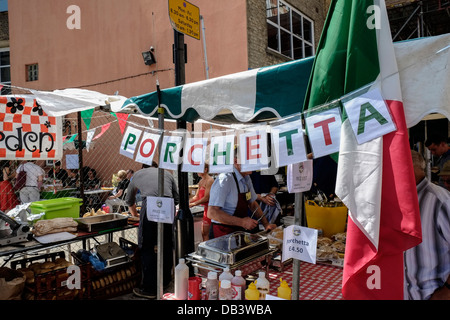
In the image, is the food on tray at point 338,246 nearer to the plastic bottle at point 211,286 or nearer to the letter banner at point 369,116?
the plastic bottle at point 211,286

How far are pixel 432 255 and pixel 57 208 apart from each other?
4.43 metres

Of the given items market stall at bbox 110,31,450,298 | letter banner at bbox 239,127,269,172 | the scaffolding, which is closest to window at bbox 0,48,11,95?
market stall at bbox 110,31,450,298

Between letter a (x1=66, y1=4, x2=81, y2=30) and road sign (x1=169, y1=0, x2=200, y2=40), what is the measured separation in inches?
438

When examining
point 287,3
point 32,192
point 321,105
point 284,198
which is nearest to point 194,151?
point 321,105

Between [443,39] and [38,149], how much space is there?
514 cm

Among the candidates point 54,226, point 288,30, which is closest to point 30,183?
point 54,226

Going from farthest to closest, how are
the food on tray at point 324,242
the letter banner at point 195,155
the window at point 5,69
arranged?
1. the window at point 5,69
2. the food on tray at point 324,242
3. the letter banner at point 195,155

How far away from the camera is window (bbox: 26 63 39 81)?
48.0 feet

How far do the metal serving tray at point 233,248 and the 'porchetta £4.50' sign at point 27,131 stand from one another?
10.5 feet

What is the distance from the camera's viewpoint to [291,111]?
2412 millimetres

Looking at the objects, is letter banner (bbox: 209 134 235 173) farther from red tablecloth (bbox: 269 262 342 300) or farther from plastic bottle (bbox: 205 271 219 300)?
red tablecloth (bbox: 269 262 342 300)

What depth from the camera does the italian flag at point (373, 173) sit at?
1757 millimetres

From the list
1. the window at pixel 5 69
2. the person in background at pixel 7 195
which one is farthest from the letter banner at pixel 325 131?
the window at pixel 5 69

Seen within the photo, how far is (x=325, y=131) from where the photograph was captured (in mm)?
2039
